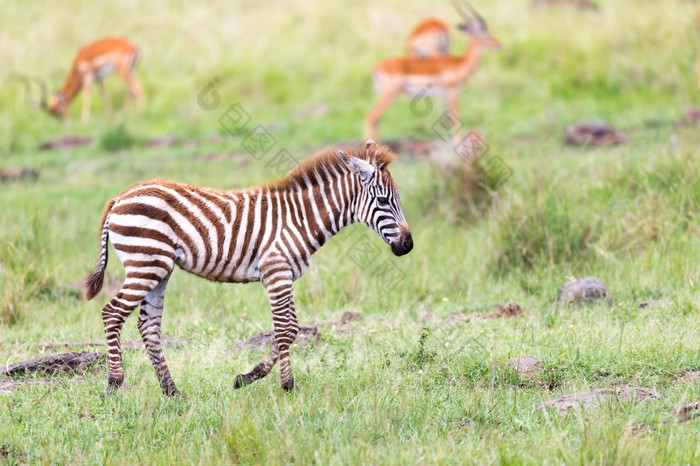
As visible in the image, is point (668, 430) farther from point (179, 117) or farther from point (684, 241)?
point (179, 117)

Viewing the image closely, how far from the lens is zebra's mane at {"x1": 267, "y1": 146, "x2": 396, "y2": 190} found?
235 inches

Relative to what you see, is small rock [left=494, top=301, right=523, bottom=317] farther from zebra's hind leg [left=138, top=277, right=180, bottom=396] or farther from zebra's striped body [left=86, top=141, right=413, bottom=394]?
zebra's hind leg [left=138, top=277, right=180, bottom=396]

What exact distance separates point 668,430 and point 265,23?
17917mm

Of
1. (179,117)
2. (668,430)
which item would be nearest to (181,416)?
(668,430)

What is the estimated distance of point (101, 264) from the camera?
5820mm

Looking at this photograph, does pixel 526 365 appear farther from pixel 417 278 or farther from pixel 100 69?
pixel 100 69

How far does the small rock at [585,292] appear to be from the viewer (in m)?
7.67

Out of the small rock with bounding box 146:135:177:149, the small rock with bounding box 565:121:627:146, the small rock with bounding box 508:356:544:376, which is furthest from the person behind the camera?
the small rock with bounding box 146:135:177:149

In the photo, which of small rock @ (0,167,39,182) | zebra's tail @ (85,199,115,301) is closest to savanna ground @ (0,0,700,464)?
small rock @ (0,167,39,182)

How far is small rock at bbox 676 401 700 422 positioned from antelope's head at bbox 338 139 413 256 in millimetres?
1780

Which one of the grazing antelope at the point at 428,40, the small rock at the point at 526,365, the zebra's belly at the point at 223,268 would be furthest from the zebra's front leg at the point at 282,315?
the grazing antelope at the point at 428,40

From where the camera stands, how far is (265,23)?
21.6 m

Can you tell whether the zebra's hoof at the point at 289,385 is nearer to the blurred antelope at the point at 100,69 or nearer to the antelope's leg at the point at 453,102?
the antelope's leg at the point at 453,102

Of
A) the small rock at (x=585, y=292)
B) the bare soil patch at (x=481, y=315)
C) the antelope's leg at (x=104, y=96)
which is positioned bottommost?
the bare soil patch at (x=481, y=315)
